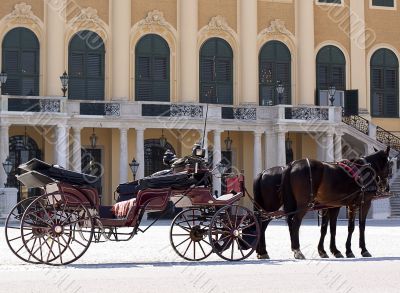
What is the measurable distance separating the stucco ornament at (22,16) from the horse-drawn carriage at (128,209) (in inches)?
846

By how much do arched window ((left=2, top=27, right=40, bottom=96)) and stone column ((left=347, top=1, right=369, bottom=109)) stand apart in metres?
14.4

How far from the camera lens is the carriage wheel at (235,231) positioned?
13.8m

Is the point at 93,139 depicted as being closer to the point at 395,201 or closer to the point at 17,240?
Result: the point at 395,201

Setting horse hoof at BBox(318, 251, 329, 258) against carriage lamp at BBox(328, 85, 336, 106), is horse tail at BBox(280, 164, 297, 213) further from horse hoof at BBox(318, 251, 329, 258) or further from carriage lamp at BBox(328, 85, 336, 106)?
carriage lamp at BBox(328, 85, 336, 106)

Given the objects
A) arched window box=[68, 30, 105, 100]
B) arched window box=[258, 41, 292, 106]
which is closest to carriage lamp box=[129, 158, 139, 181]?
arched window box=[68, 30, 105, 100]

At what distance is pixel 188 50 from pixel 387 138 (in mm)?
10086

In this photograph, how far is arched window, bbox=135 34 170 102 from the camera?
117 feet

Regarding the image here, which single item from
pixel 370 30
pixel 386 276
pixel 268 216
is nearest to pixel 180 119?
pixel 370 30

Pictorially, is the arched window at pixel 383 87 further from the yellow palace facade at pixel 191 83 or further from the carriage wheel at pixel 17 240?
the carriage wheel at pixel 17 240

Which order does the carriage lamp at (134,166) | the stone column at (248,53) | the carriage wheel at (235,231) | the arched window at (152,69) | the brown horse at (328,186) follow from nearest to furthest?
the carriage wheel at (235,231) → the brown horse at (328,186) → the carriage lamp at (134,166) → the arched window at (152,69) → the stone column at (248,53)

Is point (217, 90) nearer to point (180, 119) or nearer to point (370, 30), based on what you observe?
point (180, 119)

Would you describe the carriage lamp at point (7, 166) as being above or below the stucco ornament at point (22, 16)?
below

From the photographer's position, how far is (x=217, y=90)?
120 ft

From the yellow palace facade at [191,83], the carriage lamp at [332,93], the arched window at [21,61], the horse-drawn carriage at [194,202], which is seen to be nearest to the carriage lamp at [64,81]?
the yellow palace facade at [191,83]
